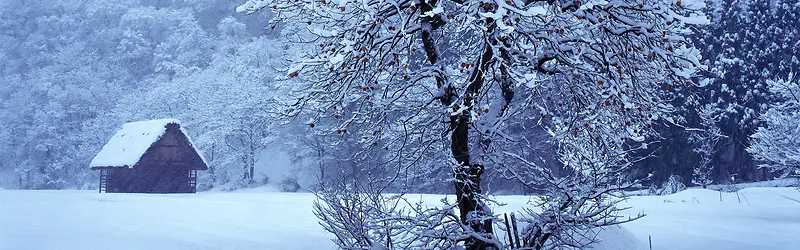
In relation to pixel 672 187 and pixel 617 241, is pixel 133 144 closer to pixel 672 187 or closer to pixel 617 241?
pixel 672 187

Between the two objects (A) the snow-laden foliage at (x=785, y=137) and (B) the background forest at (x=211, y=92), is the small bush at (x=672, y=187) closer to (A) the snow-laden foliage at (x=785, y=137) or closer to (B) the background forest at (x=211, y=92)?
(B) the background forest at (x=211, y=92)

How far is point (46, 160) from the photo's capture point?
4878 cm

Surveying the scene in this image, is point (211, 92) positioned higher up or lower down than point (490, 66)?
higher up

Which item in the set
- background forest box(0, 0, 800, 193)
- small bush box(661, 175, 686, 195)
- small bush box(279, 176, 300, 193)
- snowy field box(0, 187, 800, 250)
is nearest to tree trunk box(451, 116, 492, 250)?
snowy field box(0, 187, 800, 250)

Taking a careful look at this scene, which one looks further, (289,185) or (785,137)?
(289,185)

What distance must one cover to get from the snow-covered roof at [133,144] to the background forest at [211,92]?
5707 mm

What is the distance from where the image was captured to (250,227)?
12.9 metres

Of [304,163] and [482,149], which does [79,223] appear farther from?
[304,163]

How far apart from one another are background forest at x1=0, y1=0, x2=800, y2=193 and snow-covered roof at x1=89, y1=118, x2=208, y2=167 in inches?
225

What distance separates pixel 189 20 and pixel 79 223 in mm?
40743

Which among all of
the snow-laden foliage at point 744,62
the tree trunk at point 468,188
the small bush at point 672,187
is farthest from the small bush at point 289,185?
the tree trunk at point 468,188

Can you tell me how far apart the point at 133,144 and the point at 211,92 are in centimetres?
976

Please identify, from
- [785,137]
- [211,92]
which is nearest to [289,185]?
[211,92]

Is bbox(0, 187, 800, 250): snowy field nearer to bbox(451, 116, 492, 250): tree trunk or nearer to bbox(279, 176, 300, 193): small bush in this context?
bbox(451, 116, 492, 250): tree trunk
